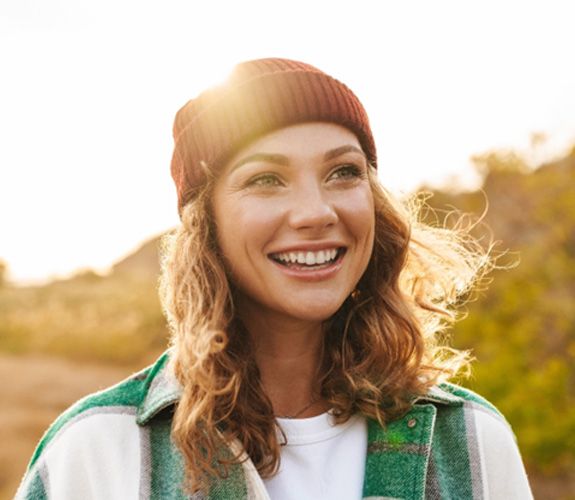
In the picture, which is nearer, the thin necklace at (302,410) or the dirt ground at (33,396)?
the thin necklace at (302,410)

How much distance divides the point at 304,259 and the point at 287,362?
14.3 inches

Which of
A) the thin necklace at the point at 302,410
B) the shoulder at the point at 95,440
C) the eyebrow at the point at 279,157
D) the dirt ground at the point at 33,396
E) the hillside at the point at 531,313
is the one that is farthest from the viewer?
the dirt ground at the point at 33,396

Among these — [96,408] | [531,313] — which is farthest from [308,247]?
[531,313]

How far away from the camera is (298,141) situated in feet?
6.43

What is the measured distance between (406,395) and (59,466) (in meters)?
0.93

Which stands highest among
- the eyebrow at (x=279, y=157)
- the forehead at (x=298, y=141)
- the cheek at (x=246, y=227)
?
the forehead at (x=298, y=141)

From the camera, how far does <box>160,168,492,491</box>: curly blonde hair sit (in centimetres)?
188

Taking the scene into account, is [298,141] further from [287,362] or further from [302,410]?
[302,410]

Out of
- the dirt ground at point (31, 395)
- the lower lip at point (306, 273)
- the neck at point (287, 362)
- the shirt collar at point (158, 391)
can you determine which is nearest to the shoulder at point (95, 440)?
the shirt collar at point (158, 391)

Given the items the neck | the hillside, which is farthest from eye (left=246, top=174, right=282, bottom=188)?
the hillside

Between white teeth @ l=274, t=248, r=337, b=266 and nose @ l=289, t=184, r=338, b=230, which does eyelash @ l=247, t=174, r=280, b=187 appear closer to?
nose @ l=289, t=184, r=338, b=230

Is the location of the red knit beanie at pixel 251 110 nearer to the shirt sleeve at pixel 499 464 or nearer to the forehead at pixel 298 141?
the forehead at pixel 298 141

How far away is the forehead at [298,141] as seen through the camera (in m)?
1.94

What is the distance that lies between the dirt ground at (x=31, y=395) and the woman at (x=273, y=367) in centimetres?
611
